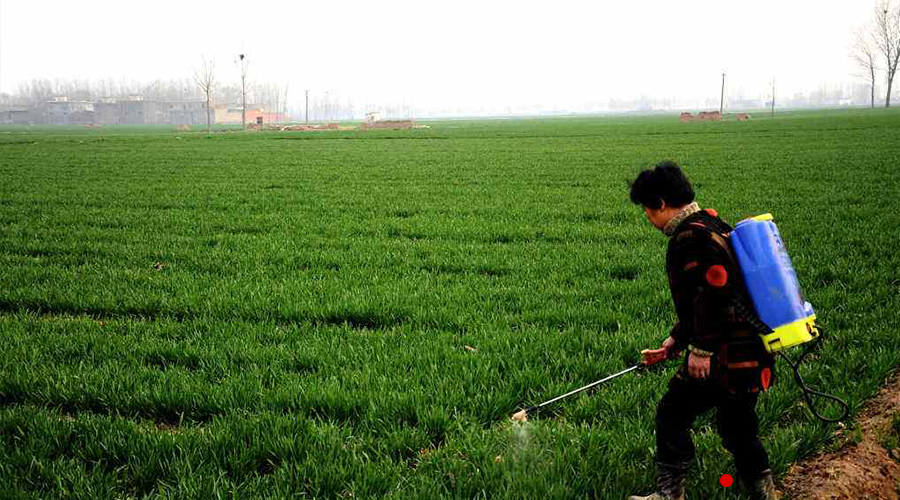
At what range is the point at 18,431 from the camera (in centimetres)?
373

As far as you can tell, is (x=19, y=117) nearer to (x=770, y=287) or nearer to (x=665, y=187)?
(x=665, y=187)

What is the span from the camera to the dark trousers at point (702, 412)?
9.21ft

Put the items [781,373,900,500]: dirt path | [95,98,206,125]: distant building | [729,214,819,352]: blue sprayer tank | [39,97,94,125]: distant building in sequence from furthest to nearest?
1. [95,98,206,125]: distant building
2. [39,97,94,125]: distant building
3. [781,373,900,500]: dirt path
4. [729,214,819,352]: blue sprayer tank

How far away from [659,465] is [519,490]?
26.1 inches

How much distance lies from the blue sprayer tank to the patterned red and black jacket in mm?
54

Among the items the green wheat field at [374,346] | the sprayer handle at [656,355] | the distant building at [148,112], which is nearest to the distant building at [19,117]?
the distant building at [148,112]

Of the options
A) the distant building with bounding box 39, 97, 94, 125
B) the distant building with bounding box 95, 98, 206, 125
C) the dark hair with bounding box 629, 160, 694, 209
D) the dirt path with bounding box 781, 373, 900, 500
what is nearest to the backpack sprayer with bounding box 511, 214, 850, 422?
the dark hair with bounding box 629, 160, 694, 209

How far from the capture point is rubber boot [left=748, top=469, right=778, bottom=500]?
114 inches

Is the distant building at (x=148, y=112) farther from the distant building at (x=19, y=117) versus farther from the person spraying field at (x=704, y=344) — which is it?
the person spraying field at (x=704, y=344)

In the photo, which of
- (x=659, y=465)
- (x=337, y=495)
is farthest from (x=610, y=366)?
(x=337, y=495)

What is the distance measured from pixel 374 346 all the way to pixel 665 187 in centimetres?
284

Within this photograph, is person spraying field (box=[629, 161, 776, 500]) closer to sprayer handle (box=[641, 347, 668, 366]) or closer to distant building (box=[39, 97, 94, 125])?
sprayer handle (box=[641, 347, 668, 366])

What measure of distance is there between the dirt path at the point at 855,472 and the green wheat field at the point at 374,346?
10 cm

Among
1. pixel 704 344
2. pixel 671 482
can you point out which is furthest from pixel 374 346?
pixel 704 344
